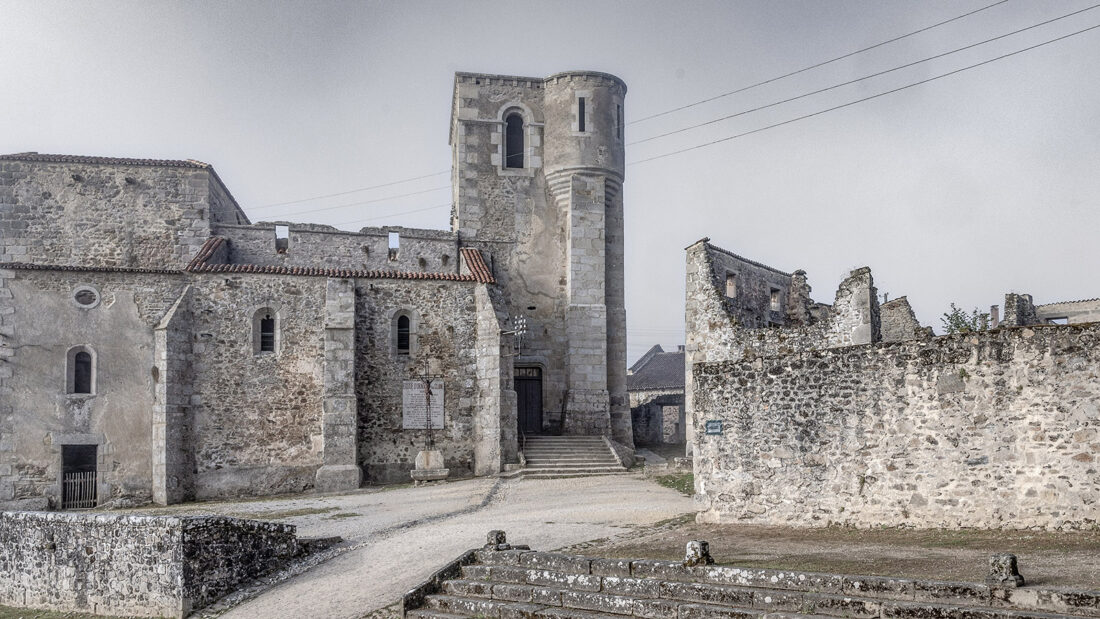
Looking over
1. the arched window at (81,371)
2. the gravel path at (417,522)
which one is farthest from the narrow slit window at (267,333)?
the gravel path at (417,522)

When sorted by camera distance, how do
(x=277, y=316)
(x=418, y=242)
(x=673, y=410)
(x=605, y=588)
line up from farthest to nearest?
(x=673, y=410) → (x=418, y=242) → (x=277, y=316) → (x=605, y=588)

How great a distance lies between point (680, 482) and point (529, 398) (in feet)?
33.0

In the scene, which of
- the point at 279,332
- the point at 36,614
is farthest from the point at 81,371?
the point at 36,614

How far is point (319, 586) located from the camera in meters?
12.3

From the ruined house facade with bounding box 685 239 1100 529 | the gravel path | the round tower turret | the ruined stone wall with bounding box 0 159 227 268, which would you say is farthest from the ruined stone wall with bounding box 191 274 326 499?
the ruined house facade with bounding box 685 239 1100 529

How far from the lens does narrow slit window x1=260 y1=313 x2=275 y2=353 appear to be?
24.7 meters

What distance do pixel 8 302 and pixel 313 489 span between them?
9.27m

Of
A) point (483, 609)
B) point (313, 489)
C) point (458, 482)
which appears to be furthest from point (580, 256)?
point (483, 609)

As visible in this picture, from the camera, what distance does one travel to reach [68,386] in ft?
74.5

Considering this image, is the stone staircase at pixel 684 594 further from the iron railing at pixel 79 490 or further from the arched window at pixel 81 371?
the arched window at pixel 81 371

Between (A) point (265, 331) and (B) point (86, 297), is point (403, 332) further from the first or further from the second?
(B) point (86, 297)

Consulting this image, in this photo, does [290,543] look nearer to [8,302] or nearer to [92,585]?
[92,585]

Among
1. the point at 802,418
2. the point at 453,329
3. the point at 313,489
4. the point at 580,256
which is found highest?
the point at 580,256

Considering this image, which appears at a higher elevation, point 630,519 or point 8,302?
point 8,302
